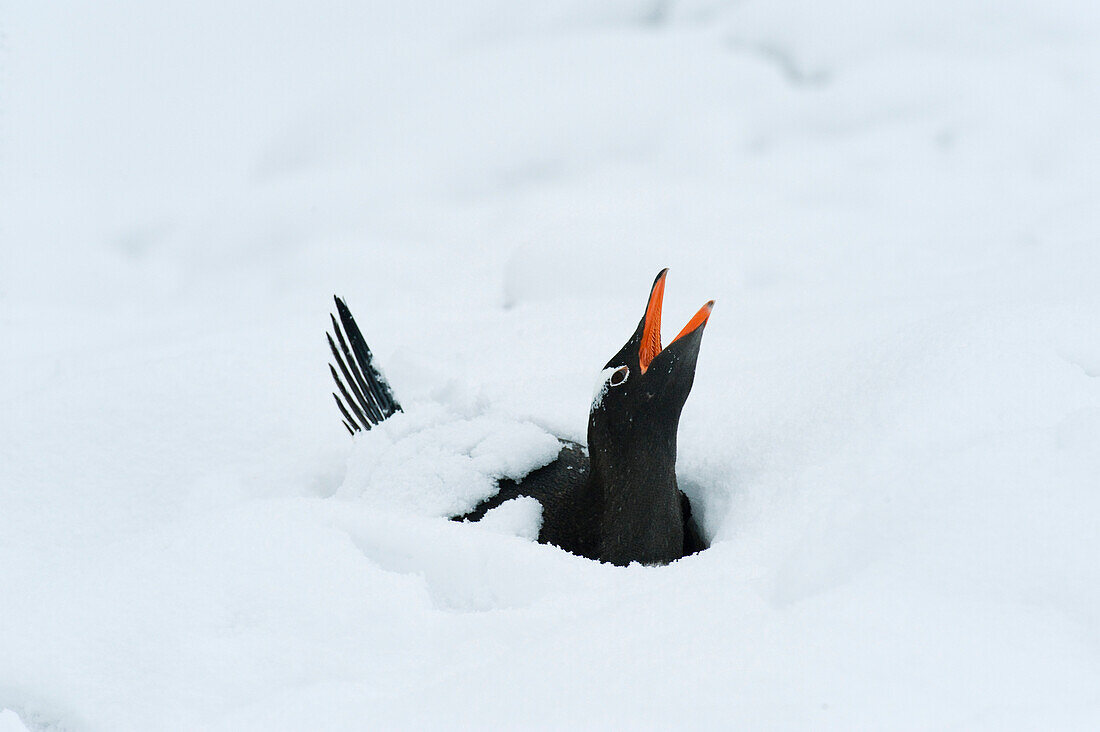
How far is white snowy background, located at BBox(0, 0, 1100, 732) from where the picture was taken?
983 millimetres

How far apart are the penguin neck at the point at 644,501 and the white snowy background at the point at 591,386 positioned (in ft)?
0.36

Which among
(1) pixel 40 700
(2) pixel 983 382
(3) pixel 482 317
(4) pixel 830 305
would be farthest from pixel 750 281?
(1) pixel 40 700

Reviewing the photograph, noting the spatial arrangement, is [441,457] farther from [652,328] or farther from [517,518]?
[652,328]

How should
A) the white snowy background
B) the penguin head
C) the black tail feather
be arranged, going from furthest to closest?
the black tail feather, the penguin head, the white snowy background

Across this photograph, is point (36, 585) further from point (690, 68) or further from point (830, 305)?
point (690, 68)

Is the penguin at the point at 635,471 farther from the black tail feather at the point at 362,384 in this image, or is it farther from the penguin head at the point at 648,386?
the black tail feather at the point at 362,384

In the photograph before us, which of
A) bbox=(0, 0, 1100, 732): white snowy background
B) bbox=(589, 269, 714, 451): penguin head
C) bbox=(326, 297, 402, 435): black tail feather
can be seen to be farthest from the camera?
bbox=(326, 297, 402, 435): black tail feather

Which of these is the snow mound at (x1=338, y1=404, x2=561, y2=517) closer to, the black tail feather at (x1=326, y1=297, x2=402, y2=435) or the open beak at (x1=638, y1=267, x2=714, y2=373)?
the black tail feather at (x1=326, y1=297, x2=402, y2=435)

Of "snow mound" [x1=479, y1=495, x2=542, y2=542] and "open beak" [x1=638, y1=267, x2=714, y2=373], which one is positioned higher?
"open beak" [x1=638, y1=267, x2=714, y2=373]

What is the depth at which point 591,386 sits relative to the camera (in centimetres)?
262

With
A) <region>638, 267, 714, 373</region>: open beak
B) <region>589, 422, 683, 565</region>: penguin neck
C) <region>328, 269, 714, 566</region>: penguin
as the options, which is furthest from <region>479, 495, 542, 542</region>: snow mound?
<region>638, 267, 714, 373</region>: open beak

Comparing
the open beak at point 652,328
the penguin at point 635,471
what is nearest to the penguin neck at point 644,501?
the penguin at point 635,471

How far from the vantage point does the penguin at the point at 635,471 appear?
192 cm

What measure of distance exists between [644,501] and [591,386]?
0.70 m
